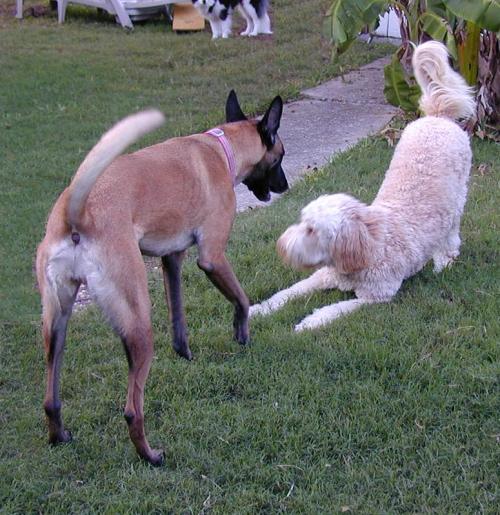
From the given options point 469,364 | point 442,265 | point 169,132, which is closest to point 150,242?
point 469,364

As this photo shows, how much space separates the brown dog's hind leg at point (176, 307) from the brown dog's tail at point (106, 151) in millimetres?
1444

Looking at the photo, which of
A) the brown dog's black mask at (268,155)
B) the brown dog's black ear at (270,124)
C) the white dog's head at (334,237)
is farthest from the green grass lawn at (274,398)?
the brown dog's black ear at (270,124)

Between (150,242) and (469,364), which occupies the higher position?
(150,242)

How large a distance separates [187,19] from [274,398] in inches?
514

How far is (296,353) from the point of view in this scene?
4.95 m

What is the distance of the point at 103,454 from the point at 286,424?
2.97 feet

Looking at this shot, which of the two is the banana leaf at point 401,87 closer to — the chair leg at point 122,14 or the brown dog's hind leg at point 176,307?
the brown dog's hind leg at point 176,307

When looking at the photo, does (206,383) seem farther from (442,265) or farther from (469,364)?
(442,265)

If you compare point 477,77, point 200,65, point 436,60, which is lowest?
point 200,65

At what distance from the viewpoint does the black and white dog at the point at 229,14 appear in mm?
15156

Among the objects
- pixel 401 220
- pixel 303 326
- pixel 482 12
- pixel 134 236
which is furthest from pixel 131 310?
pixel 482 12

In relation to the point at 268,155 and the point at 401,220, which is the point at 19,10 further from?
the point at 401,220

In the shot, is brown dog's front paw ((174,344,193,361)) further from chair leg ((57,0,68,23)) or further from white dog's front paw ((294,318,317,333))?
chair leg ((57,0,68,23))

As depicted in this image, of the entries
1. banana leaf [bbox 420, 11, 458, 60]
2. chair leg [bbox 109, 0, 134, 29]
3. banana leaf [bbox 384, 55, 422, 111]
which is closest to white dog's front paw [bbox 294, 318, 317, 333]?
banana leaf [bbox 420, 11, 458, 60]
